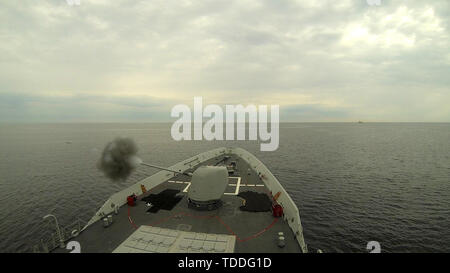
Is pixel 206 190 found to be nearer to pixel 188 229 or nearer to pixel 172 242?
pixel 188 229

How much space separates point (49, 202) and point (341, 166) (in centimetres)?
6353

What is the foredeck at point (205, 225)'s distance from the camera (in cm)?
1341

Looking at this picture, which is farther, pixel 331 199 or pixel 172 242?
pixel 331 199

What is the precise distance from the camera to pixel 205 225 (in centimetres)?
1585

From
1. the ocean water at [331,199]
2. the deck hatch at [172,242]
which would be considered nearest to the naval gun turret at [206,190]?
the deck hatch at [172,242]

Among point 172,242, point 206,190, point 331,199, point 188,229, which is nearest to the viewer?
point 172,242

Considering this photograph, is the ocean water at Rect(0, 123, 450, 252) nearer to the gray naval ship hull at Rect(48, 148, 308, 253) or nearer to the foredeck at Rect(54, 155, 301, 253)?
the gray naval ship hull at Rect(48, 148, 308, 253)

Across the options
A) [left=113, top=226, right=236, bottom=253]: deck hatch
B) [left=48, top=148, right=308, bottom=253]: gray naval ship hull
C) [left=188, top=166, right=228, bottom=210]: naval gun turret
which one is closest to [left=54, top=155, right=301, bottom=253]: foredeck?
[left=48, top=148, right=308, bottom=253]: gray naval ship hull

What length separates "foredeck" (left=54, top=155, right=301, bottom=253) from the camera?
1341 cm

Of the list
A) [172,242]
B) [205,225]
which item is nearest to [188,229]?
[205,225]

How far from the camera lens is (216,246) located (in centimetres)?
1325

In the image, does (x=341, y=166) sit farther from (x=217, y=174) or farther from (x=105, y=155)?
(x=105, y=155)

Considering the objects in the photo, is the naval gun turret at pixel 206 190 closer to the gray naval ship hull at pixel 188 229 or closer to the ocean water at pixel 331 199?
the gray naval ship hull at pixel 188 229
